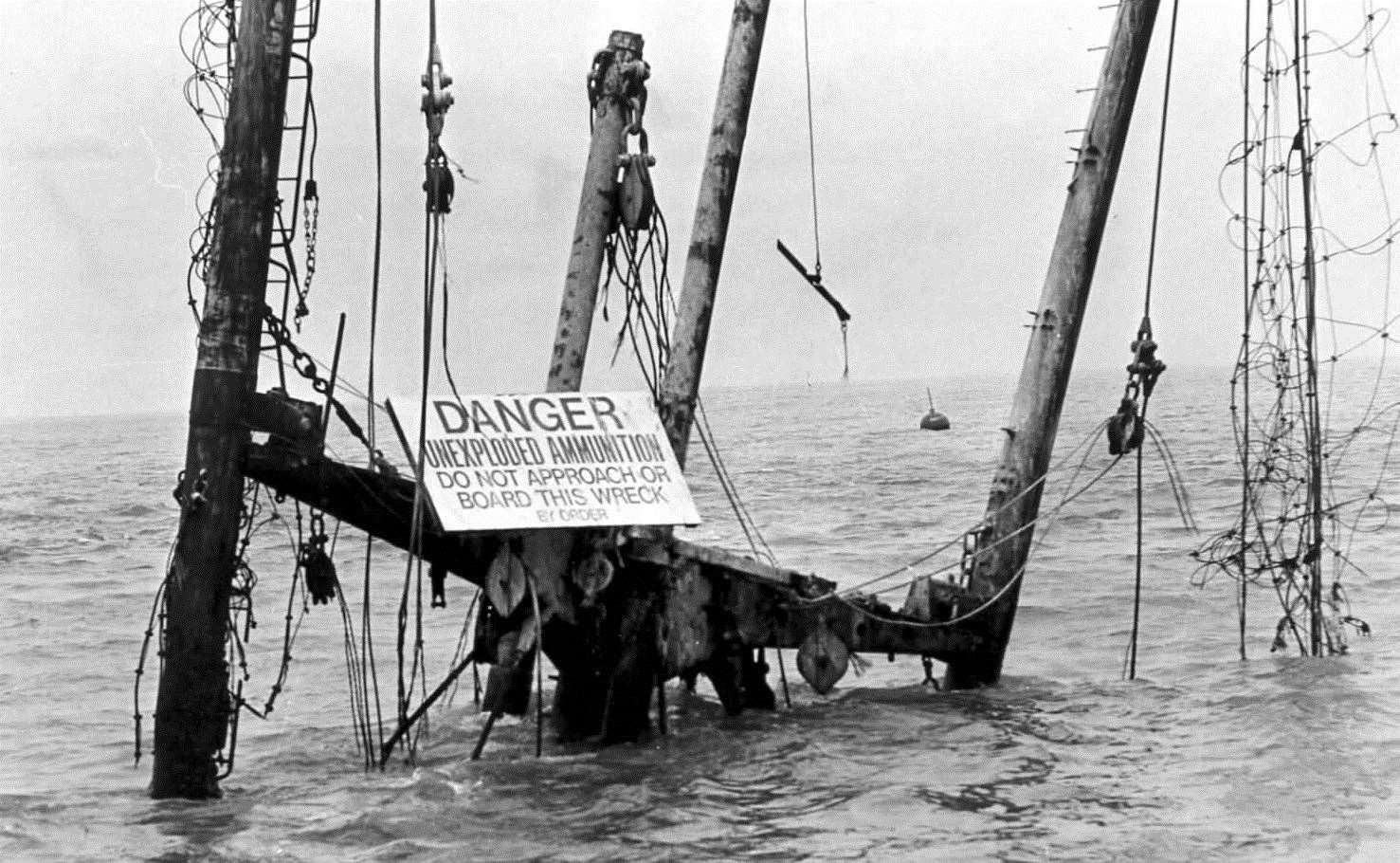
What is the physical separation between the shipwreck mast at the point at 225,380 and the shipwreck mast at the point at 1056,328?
7.34 m

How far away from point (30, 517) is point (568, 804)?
117ft

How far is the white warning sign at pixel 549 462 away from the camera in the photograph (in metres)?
13.0

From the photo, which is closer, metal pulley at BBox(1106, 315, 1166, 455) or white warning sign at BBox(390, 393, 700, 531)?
white warning sign at BBox(390, 393, 700, 531)

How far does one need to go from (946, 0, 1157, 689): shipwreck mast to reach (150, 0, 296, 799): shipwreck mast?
7341 mm

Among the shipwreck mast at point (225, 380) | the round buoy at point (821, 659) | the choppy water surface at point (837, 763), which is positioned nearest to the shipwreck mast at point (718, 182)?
the round buoy at point (821, 659)

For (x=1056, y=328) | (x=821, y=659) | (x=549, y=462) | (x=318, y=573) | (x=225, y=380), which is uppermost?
A: (x=1056, y=328)

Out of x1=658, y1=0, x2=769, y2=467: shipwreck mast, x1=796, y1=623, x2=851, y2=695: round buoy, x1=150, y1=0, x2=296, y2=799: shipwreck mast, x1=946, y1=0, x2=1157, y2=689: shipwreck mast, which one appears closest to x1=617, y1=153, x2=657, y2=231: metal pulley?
x1=658, y1=0, x2=769, y2=467: shipwreck mast

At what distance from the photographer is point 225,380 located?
12.0 metres

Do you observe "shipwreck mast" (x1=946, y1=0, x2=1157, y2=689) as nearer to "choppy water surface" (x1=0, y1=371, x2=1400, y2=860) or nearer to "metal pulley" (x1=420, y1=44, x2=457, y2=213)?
"choppy water surface" (x1=0, y1=371, x2=1400, y2=860)

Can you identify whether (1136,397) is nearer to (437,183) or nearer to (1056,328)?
(1056,328)

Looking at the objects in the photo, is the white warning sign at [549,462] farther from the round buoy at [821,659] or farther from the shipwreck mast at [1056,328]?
the shipwreck mast at [1056,328]

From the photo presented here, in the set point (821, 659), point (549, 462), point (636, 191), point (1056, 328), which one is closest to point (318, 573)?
point (549, 462)

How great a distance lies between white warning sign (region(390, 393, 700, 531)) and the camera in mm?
12977

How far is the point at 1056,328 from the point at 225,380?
26.3 ft
